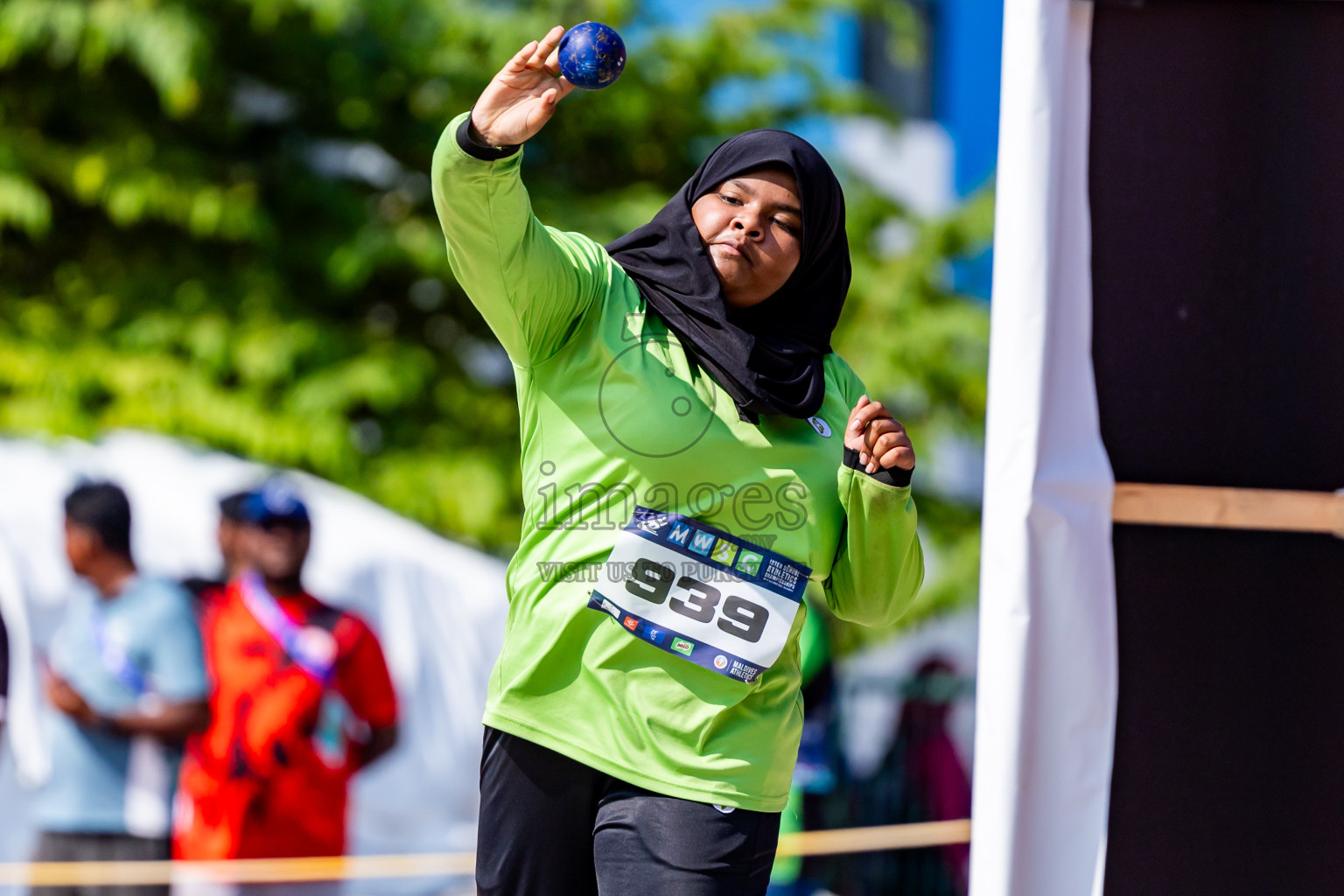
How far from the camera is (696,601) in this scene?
197 cm

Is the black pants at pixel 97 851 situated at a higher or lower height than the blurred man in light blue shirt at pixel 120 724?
lower

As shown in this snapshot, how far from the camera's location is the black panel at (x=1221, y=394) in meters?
2.36

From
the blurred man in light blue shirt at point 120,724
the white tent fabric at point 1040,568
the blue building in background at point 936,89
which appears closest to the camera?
the white tent fabric at point 1040,568

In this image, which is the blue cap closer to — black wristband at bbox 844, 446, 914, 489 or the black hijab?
the black hijab

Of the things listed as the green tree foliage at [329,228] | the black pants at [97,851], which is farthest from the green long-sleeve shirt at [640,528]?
the green tree foliage at [329,228]

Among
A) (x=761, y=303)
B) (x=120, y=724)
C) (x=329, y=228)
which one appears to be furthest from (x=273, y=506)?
(x=761, y=303)

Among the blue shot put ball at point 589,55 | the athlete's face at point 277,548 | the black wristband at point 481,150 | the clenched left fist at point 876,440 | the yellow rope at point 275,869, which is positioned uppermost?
the blue shot put ball at point 589,55

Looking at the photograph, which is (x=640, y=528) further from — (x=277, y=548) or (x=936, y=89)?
(x=936, y=89)

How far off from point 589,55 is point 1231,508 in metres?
1.40

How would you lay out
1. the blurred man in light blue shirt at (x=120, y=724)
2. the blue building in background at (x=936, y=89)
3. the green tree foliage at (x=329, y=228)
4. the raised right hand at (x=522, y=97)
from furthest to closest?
the blue building in background at (x=936, y=89) → the green tree foliage at (x=329, y=228) → the blurred man in light blue shirt at (x=120, y=724) → the raised right hand at (x=522, y=97)

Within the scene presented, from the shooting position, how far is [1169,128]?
2400mm

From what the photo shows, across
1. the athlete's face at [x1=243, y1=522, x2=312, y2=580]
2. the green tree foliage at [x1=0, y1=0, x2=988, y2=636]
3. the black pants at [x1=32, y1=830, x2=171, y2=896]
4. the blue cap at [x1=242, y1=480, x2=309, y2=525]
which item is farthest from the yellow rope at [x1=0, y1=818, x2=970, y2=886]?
the green tree foliage at [x1=0, y1=0, x2=988, y2=636]

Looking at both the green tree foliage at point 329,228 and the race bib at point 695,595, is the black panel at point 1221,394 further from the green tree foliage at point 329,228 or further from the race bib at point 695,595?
the green tree foliage at point 329,228

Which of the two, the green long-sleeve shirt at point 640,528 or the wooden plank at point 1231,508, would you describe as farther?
the wooden plank at point 1231,508
